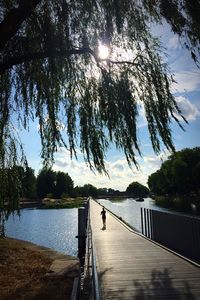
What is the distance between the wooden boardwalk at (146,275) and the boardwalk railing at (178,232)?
23.3 inches

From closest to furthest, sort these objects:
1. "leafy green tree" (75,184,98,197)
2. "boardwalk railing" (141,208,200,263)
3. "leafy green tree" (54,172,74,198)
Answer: "boardwalk railing" (141,208,200,263) < "leafy green tree" (54,172,74,198) < "leafy green tree" (75,184,98,197)

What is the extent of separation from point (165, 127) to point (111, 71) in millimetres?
1787

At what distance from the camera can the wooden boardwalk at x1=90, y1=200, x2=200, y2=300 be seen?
816 cm

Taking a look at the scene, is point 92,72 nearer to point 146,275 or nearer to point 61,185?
point 146,275

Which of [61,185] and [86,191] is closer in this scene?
[61,185]

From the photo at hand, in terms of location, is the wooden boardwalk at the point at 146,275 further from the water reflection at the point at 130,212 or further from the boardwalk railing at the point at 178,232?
the water reflection at the point at 130,212

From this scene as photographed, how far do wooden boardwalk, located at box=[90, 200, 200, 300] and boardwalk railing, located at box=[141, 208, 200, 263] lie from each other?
0.59 metres

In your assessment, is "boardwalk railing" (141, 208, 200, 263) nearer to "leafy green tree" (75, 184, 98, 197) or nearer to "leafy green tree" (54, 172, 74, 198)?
"leafy green tree" (54, 172, 74, 198)

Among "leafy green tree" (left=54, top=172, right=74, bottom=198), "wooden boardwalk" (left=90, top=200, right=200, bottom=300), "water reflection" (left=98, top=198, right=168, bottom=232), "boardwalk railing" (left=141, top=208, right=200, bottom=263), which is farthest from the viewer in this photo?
"leafy green tree" (left=54, top=172, right=74, bottom=198)

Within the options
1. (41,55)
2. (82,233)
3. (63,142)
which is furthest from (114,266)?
(82,233)

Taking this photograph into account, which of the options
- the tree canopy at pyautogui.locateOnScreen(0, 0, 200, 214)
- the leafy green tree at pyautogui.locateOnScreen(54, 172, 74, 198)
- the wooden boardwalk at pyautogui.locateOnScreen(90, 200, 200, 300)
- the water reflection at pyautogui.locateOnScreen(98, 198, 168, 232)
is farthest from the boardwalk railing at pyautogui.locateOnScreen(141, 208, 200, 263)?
the leafy green tree at pyautogui.locateOnScreen(54, 172, 74, 198)

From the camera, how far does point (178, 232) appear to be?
1445 centimetres

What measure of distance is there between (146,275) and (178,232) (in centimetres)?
473

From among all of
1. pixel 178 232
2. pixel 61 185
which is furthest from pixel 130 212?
pixel 61 185
